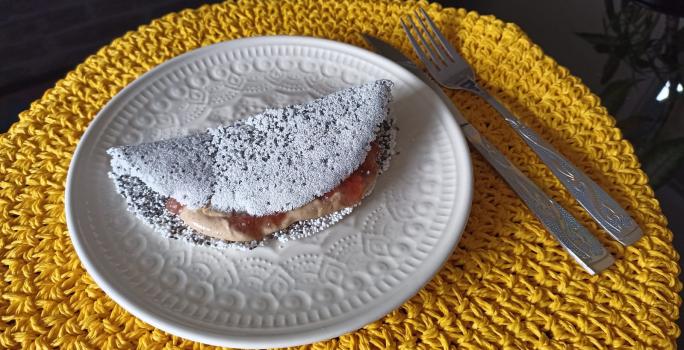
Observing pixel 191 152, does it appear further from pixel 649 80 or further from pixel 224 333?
pixel 649 80

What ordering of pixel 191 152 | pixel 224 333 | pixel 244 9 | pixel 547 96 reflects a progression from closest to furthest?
pixel 224 333 → pixel 191 152 → pixel 547 96 → pixel 244 9

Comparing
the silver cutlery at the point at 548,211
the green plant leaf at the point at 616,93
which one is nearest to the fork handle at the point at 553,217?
the silver cutlery at the point at 548,211

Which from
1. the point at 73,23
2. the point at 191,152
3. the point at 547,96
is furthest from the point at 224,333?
the point at 73,23

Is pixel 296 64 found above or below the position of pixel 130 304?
above

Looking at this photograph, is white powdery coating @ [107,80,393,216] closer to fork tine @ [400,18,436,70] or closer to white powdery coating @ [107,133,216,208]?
white powdery coating @ [107,133,216,208]

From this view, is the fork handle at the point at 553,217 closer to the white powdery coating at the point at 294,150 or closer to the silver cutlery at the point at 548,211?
the silver cutlery at the point at 548,211

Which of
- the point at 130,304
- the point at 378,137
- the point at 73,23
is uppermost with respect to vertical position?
the point at 378,137
